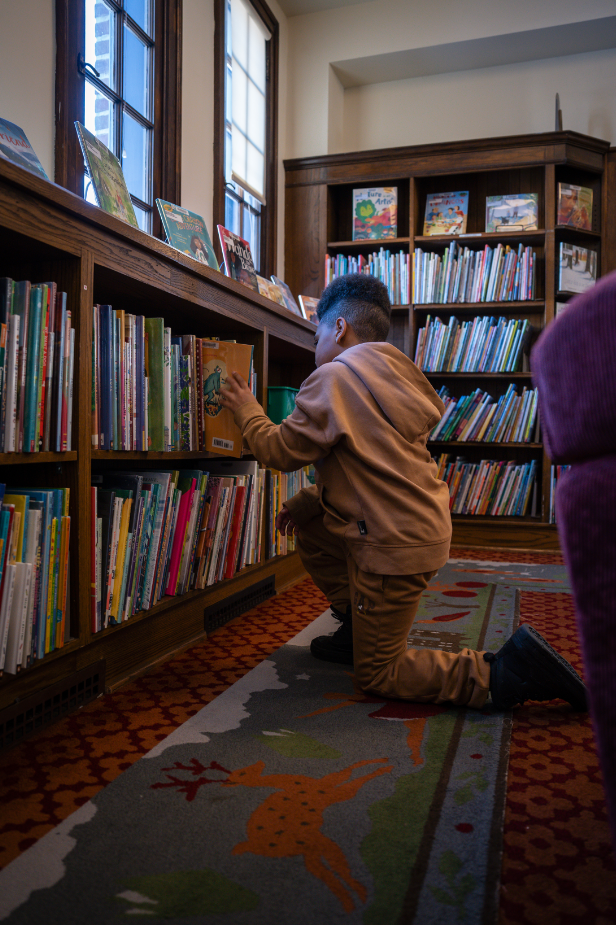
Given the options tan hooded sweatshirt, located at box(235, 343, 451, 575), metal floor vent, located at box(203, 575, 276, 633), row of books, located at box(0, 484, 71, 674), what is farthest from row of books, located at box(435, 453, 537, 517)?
row of books, located at box(0, 484, 71, 674)

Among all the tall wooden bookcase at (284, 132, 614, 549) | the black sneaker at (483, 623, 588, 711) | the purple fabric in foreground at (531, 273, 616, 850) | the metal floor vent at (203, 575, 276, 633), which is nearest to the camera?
the purple fabric in foreground at (531, 273, 616, 850)

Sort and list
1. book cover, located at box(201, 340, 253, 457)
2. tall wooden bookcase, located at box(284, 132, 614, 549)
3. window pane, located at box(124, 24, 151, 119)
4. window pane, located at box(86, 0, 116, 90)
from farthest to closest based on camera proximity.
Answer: tall wooden bookcase, located at box(284, 132, 614, 549) → window pane, located at box(124, 24, 151, 119) → window pane, located at box(86, 0, 116, 90) → book cover, located at box(201, 340, 253, 457)

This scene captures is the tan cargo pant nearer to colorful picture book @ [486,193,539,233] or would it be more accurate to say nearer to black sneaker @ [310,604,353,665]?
black sneaker @ [310,604,353,665]

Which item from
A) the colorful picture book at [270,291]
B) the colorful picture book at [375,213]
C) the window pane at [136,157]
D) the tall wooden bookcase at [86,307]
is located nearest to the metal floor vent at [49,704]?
the tall wooden bookcase at [86,307]

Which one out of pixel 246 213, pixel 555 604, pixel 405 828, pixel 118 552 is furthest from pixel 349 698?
pixel 246 213

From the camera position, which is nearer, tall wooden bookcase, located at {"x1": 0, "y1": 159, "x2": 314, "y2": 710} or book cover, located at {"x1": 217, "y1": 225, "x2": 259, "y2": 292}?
tall wooden bookcase, located at {"x1": 0, "y1": 159, "x2": 314, "y2": 710}

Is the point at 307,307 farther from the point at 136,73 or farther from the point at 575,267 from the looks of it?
the point at 575,267

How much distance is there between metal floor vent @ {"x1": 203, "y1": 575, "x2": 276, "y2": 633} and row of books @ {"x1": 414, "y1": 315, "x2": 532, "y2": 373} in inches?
69.5

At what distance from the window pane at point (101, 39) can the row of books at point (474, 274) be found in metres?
1.81

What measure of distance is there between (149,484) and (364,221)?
2664 mm

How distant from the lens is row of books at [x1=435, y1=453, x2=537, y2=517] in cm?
339

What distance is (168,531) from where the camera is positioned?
61.6 inches

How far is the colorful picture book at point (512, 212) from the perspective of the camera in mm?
3434

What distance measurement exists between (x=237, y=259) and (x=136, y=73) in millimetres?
777
